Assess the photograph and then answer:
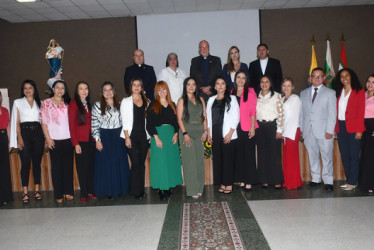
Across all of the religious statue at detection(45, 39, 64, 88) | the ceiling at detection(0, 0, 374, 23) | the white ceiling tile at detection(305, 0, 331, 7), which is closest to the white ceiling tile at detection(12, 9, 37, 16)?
the ceiling at detection(0, 0, 374, 23)

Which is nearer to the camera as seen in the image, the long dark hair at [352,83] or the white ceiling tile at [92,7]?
the long dark hair at [352,83]

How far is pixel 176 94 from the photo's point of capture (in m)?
5.07

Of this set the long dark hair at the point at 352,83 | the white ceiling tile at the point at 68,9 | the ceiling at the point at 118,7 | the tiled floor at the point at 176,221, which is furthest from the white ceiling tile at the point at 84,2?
the long dark hair at the point at 352,83

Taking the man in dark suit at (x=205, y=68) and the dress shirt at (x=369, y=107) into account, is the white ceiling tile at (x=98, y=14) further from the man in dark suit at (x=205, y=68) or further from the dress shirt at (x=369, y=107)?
the dress shirt at (x=369, y=107)

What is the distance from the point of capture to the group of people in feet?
13.2

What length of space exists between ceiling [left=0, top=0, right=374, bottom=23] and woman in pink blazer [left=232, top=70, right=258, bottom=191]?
130 inches

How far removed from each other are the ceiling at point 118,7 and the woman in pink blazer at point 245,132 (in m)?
3.29

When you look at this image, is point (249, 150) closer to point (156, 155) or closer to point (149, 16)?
point (156, 155)

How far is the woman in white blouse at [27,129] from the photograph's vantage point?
416 cm

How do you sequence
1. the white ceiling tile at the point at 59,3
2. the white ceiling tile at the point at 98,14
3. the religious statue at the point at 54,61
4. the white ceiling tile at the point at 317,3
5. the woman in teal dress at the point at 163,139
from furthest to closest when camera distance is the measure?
the white ceiling tile at the point at 98,14, the white ceiling tile at the point at 317,3, the white ceiling tile at the point at 59,3, the religious statue at the point at 54,61, the woman in teal dress at the point at 163,139

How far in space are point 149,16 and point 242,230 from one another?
588 cm

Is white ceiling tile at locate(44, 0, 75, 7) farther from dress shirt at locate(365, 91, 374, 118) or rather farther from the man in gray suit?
dress shirt at locate(365, 91, 374, 118)

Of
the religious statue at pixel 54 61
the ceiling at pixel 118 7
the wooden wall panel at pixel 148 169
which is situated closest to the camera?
the wooden wall panel at pixel 148 169

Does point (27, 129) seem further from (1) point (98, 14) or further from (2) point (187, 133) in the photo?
(1) point (98, 14)
